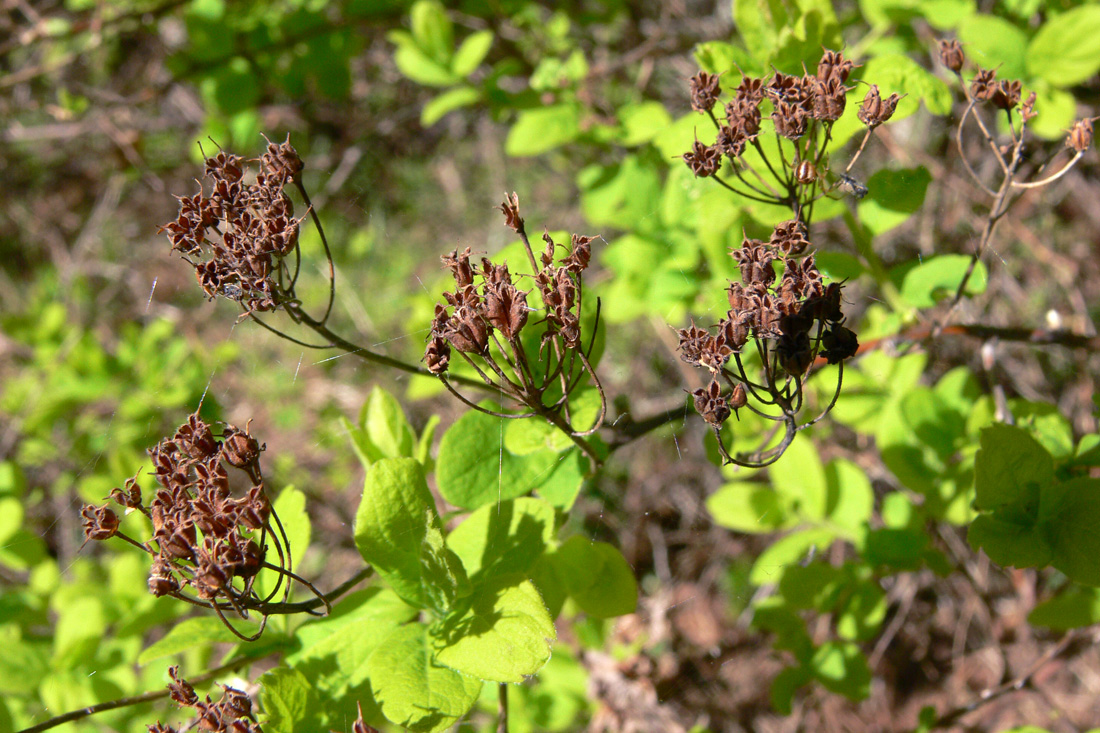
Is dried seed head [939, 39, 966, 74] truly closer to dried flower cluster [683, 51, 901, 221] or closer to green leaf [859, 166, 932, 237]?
green leaf [859, 166, 932, 237]

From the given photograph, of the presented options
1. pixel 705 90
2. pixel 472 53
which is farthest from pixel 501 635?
pixel 472 53

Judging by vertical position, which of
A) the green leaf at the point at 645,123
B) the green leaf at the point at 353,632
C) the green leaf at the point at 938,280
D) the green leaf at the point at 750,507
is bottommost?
the green leaf at the point at 750,507

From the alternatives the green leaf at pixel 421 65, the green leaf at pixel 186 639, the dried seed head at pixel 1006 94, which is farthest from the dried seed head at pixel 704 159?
the green leaf at pixel 421 65

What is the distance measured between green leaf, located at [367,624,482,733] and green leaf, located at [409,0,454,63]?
93.3 inches

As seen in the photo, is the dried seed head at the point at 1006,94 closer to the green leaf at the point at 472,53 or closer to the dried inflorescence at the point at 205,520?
the dried inflorescence at the point at 205,520

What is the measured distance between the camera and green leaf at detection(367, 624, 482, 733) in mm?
1201

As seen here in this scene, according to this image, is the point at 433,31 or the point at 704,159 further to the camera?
the point at 433,31

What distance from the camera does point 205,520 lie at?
1252 mm

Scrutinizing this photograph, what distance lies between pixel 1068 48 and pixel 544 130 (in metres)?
1.53

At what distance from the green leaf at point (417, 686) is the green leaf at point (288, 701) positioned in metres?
0.16

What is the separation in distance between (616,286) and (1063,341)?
1447mm

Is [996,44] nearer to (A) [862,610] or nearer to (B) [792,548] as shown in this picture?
(B) [792,548]

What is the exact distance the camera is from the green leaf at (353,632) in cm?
143

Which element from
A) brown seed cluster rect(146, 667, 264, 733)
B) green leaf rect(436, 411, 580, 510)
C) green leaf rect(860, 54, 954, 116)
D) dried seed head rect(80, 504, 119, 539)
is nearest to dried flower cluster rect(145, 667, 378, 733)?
brown seed cluster rect(146, 667, 264, 733)
